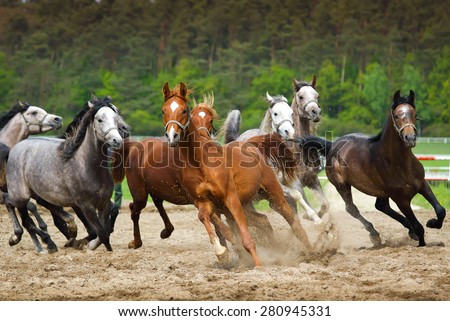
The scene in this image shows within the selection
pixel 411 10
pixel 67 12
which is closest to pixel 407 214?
pixel 411 10

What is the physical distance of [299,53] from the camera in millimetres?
51156

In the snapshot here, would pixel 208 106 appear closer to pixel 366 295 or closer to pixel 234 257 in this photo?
pixel 234 257

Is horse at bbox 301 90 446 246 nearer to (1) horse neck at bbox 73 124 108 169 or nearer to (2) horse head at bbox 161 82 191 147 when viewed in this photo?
(2) horse head at bbox 161 82 191 147

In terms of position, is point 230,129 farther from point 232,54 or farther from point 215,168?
point 232,54

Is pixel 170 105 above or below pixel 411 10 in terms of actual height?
below

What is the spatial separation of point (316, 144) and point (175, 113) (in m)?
3.69

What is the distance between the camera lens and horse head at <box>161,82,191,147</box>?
7.07 metres

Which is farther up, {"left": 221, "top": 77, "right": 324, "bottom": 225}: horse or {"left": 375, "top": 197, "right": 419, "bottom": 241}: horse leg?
{"left": 221, "top": 77, "right": 324, "bottom": 225}: horse

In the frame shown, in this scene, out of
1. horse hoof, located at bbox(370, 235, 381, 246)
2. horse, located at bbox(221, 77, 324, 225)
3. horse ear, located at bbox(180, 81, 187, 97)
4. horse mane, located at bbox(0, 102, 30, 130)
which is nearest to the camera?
horse ear, located at bbox(180, 81, 187, 97)

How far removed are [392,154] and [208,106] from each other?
7.03 ft

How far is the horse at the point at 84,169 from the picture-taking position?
921 cm

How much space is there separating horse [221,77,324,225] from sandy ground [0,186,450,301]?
482 millimetres

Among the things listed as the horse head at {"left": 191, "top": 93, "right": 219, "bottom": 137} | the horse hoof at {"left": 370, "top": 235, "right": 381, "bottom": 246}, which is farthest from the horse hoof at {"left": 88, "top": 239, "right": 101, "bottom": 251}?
the horse hoof at {"left": 370, "top": 235, "right": 381, "bottom": 246}

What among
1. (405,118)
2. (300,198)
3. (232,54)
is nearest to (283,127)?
(300,198)
